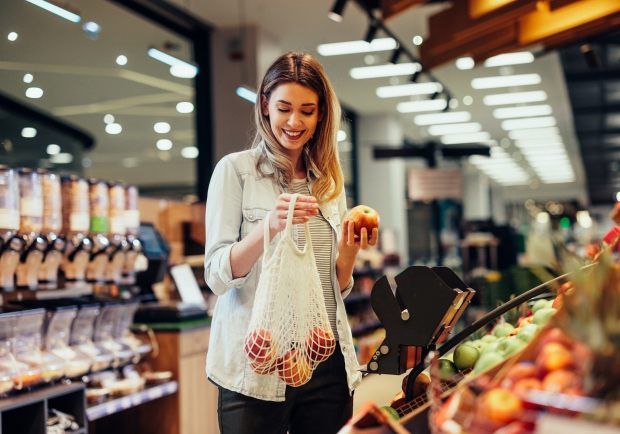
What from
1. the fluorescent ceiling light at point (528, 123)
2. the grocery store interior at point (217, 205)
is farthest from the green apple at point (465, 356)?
the fluorescent ceiling light at point (528, 123)

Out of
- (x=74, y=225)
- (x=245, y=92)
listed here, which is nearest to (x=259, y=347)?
(x=74, y=225)

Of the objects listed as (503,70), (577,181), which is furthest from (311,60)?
(577,181)

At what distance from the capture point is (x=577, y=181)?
34000mm

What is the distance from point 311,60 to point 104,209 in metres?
2.87

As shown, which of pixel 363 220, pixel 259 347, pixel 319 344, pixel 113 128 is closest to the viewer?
pixel 259 347

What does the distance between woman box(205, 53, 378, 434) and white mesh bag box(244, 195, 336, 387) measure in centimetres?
12

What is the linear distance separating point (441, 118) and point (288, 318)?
51.1 feet

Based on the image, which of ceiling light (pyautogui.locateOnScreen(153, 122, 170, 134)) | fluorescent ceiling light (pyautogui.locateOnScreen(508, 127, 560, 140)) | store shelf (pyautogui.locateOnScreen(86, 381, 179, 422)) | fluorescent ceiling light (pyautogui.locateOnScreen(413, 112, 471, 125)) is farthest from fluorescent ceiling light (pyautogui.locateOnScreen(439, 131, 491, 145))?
store shelf (pyautogui.locateOnScreen(86, 381, 179, 422))

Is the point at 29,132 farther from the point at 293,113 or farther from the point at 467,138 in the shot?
the point at 467,138

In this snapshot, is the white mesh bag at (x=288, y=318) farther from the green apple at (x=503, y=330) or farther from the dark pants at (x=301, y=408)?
the green apple at (x=503, y=330)

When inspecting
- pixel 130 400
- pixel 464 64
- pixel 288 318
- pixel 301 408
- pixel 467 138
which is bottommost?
pixel 130 400

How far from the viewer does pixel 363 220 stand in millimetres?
2092

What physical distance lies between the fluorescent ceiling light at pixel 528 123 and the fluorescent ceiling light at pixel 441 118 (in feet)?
3.59

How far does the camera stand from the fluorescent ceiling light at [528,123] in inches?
692
